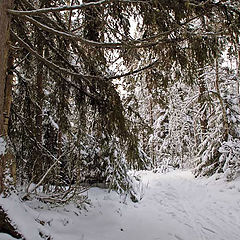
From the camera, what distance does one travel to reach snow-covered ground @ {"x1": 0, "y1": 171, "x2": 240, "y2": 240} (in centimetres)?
305

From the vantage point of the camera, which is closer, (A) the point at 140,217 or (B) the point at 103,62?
(B) the point at 103,62

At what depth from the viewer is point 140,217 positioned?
4961 mm

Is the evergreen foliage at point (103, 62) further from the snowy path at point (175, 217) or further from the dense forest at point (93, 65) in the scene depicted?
the snowy path at point (175, 217)

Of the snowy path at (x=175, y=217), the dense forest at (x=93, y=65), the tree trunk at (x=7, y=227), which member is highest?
the dense forest at (x=93, y=65)

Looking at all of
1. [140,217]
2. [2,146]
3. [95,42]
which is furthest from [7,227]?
[140,217]

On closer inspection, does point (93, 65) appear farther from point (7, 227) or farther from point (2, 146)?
point (7, 227)

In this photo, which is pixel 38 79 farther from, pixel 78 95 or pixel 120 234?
pixel 120 234

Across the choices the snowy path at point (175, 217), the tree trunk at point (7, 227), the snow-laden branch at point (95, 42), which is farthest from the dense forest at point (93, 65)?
the snowy path at point (175, 217)

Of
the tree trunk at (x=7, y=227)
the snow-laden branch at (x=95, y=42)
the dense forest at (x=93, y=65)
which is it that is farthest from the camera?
the dense forest at (x=93, y=65)

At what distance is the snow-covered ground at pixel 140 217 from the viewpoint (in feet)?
10.0

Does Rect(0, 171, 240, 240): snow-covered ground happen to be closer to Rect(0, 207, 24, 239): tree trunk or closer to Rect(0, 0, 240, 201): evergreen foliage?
Rect(0, 207, 24, 239): tree trunk

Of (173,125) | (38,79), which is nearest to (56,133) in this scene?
(38,79)

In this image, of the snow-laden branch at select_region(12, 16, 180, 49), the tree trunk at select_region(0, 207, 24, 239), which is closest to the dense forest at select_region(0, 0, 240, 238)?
the snow-laden branch at select_region(12, 16, 180, 49)

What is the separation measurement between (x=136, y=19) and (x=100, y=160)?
4.38 metres
